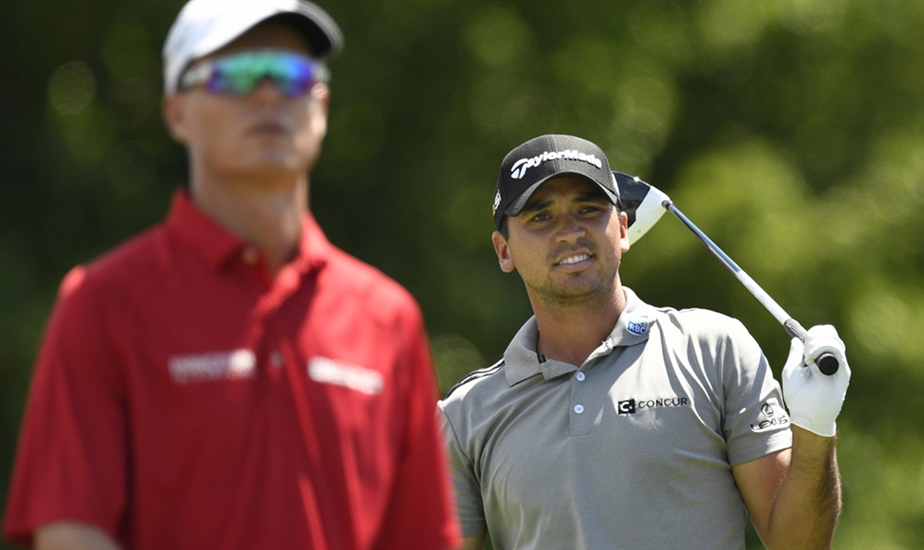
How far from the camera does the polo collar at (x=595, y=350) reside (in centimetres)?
343

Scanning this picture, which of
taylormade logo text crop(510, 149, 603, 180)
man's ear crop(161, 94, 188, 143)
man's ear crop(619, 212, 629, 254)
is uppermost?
man's ear crop(161, 94, 188, 143)

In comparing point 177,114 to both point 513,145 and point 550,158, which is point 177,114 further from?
point 513,145

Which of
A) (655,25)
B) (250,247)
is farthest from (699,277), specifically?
(250,247)

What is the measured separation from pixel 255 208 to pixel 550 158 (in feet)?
5.27

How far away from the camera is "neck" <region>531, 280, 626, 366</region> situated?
11.5ft

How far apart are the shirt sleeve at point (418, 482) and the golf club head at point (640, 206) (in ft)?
5.75

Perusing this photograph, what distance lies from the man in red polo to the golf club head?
184 centimetres

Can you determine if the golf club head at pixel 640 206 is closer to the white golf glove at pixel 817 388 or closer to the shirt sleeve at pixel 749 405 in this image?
the shirt sleeve at pixel 749 405

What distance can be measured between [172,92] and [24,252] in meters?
5.57

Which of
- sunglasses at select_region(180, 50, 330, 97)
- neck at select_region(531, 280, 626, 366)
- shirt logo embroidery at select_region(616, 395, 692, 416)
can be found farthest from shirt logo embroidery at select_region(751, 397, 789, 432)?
sunglasses at select_region(180, 50, 330, 97)

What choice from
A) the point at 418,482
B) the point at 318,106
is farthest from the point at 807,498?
the point at 318,106

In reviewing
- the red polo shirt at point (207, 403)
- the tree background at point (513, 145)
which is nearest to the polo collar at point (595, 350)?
the red polo shirt at point (207, 403)

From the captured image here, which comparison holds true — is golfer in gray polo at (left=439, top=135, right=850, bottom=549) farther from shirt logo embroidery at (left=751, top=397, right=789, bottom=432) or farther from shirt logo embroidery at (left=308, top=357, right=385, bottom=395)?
shirt logo embroidery at (left=308, top=357, right=385, bottom=395)

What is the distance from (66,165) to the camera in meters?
7.27
